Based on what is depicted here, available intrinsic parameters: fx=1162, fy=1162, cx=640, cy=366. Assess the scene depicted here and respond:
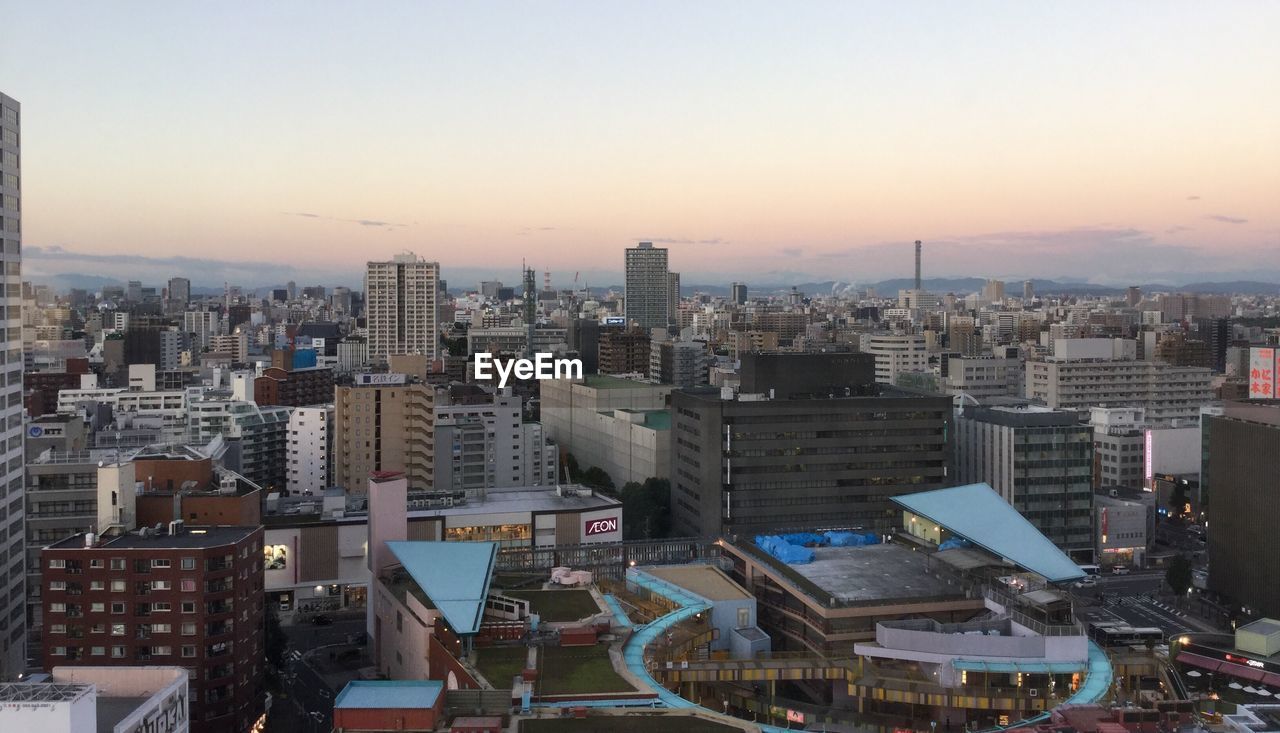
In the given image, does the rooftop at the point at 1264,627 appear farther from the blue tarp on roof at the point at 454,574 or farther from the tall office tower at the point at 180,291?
the tall office tower at the point at 180,291

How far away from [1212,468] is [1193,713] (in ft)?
73.9

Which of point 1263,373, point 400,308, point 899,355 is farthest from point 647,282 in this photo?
point 1263,373

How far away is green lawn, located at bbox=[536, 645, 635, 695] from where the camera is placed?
20969 millimetres

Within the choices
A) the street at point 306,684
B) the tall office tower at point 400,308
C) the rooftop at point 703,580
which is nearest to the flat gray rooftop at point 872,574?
the rooftop at point 703,580

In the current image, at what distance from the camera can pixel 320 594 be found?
3994cm

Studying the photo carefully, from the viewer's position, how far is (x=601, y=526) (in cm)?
4209

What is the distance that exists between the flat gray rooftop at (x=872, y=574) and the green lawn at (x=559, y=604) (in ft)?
19.1

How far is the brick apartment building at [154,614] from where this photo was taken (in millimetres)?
25797

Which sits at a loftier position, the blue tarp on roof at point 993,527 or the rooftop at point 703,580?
the blue tarp on roof at point 993,527

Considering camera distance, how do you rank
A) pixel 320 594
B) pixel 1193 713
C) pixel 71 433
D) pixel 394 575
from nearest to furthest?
pixel 1193 713 → pixel 394 575 → pixel 320 594 → pixel 71 433

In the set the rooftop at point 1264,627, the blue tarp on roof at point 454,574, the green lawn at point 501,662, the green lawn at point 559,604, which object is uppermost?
the blue tarp on roof at point 454,574

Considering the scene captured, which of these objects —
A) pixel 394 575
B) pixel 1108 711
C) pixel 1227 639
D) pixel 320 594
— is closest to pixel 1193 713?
pixel 1108 711

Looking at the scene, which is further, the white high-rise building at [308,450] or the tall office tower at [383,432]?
the white high-rise building at [308,450]

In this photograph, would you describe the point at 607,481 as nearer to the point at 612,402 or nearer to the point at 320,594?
the point at 612,402
